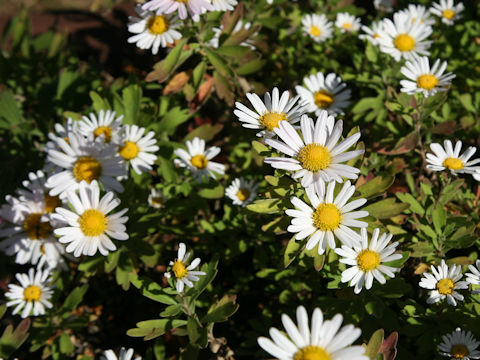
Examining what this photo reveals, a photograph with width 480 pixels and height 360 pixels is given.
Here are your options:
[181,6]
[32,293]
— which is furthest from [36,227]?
[181,6]

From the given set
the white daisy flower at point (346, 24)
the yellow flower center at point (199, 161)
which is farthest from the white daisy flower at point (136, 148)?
the white daisy flower at point (346, 24)

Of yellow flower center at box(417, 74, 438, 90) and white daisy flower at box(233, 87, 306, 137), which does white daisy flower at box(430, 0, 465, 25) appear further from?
white daisy flower at box(233, 87, 306, 137)

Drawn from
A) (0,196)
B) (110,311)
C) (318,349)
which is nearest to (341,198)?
(318,349)

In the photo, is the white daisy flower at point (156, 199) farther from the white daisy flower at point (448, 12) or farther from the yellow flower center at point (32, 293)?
the white daisy flower at point (448, 12)

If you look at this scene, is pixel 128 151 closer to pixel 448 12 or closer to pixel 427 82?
pixel 427 82

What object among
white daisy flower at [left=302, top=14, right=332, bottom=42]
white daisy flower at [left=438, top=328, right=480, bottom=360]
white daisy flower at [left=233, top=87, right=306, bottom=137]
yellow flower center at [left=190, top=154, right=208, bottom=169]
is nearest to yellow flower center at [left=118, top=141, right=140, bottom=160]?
yellow flower center at [left=190, top=154, right=208, bottom=169]

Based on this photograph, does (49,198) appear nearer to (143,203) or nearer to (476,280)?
(143,203)

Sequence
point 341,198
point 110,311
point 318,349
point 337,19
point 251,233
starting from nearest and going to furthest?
point 318,349 → point 341,198 → point 251,233 → point 110,311 → point 337,19
